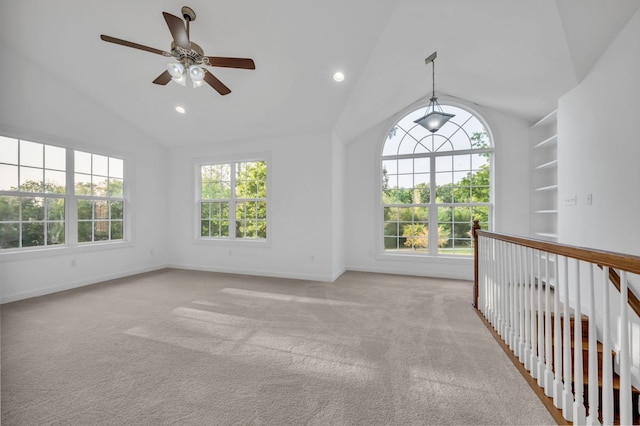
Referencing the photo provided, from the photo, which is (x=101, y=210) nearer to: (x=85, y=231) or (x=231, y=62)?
(x=85, y=231)

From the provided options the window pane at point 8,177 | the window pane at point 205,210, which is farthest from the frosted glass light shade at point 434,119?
the window pane at point 8,177

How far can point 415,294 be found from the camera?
153 inches

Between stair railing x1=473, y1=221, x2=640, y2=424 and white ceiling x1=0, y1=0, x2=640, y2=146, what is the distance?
2.20 metres

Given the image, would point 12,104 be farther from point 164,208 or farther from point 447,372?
point 447,372

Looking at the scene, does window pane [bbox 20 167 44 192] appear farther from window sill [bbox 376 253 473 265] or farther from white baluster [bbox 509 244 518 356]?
white baluster [bbox 509 244 518 356]

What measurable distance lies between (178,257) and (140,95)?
124 inches

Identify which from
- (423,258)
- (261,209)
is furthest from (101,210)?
(423,258)

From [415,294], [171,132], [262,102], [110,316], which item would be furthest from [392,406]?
[171,132]

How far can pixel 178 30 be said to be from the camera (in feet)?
7.60

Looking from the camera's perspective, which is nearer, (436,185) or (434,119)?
(434,119)

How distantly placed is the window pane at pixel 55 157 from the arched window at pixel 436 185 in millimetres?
5334

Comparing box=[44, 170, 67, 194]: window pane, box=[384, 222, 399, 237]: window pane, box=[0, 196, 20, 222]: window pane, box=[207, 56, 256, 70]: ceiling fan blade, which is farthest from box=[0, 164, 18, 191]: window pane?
box=[384, 222, 399, 237]: window pane

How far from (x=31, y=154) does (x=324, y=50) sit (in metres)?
4.31

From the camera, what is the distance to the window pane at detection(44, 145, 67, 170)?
4.02 metres
